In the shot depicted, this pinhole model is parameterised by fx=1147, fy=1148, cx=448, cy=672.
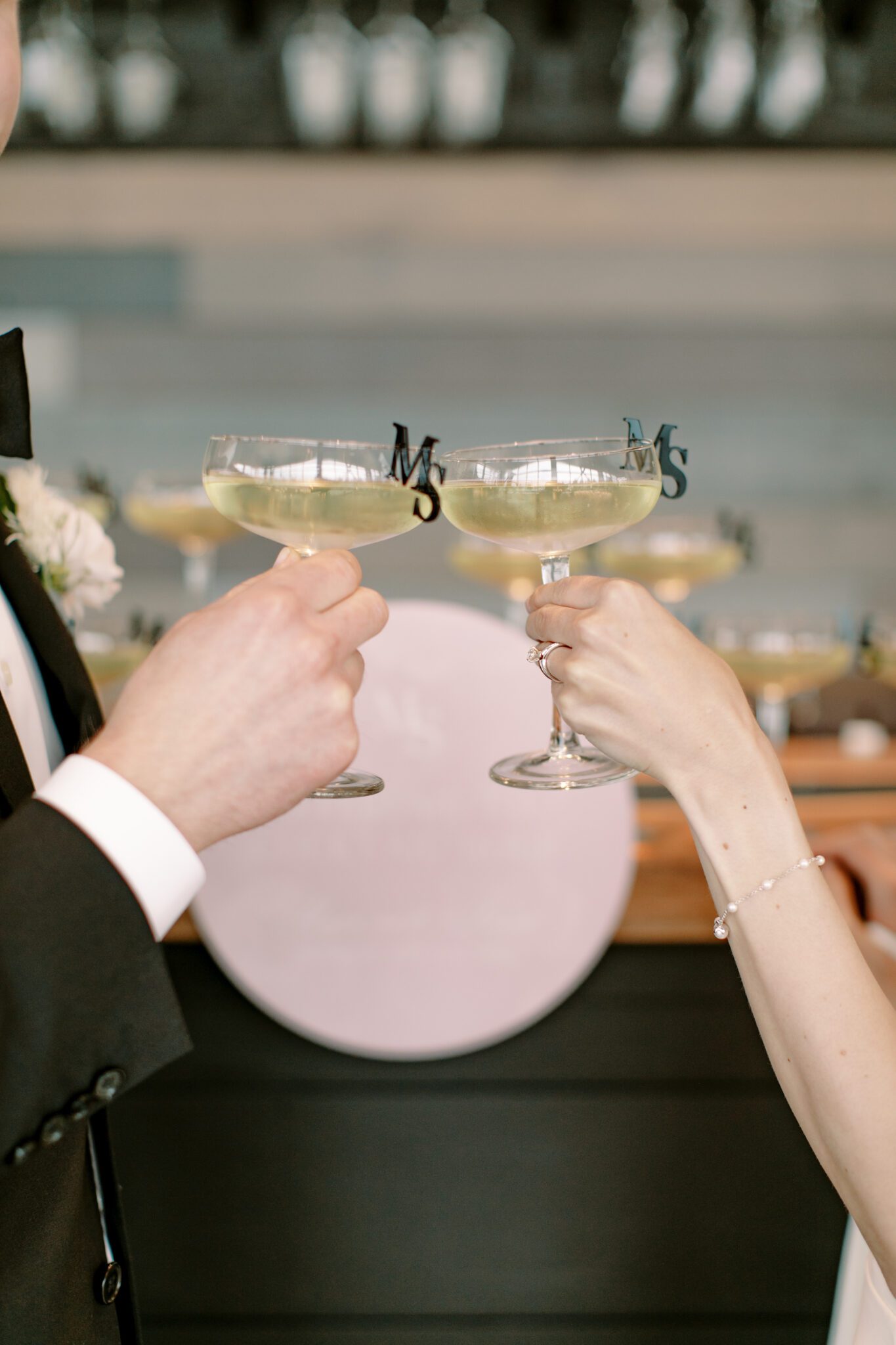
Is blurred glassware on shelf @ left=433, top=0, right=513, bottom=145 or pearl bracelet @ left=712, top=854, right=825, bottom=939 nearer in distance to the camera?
pearl bracelet @ left=712, top=854, right=825, bottom=939

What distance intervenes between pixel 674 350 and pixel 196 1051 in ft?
7.82

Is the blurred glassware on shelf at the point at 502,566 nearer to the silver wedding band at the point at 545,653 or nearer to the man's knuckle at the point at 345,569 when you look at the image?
the silver wedding band at the point at 545,653

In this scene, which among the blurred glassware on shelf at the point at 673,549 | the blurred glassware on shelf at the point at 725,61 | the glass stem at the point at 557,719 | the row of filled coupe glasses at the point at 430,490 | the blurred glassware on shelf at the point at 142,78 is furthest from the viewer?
the blurred glassware on shelf at the point at 142,78

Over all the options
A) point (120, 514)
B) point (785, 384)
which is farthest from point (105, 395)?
point (785, 384)

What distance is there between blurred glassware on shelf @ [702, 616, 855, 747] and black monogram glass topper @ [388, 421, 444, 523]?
0.99 metres

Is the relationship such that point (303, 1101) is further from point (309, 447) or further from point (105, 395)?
point (105, 395)

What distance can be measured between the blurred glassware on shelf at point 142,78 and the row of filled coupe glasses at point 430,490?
207 centimetres

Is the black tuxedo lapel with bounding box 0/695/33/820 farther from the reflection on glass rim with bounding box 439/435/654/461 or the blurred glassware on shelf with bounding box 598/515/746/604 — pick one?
the blurred glassware on shelf with bounding box 598/515/746/604

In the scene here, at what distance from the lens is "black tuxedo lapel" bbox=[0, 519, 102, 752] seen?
2.65 ft

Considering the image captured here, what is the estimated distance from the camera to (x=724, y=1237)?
1.12 m

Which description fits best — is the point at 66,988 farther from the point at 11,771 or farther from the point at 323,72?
the point at 323,72

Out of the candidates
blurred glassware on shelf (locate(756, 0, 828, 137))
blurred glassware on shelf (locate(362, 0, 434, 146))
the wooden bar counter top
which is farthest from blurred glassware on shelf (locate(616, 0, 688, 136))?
the wooden bar counter top

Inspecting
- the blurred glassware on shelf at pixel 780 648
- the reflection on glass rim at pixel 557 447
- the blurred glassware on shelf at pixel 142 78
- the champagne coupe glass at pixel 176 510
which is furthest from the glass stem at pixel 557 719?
the blurred glassware on shelf at pixel 142 78

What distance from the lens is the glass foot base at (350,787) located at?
77 cm
